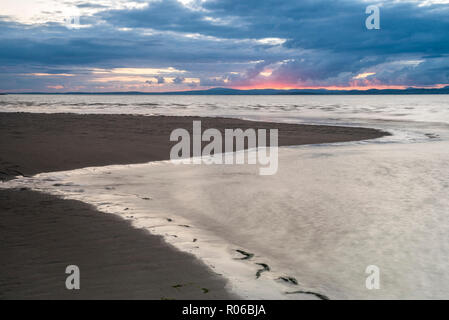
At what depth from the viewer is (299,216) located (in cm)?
780

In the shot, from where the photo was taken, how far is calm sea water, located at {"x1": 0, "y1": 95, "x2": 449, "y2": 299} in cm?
511

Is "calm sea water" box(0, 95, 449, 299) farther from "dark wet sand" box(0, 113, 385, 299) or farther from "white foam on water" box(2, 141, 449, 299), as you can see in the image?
"dark wet sand" box(0, 113, 385, 299)

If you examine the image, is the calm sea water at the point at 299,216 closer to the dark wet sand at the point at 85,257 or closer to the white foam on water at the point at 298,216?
the white foam on water at the point at 298,216

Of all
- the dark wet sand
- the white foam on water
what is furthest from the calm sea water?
the dark wet sand

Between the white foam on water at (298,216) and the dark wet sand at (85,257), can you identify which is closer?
the dark wet sand at (85,257)

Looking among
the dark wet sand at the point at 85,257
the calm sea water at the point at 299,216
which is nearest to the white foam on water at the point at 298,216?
the calm sea water at the point at 299,216

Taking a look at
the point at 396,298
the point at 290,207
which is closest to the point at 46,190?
the point at 290,207

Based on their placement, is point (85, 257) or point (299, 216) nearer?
point (85, 257)

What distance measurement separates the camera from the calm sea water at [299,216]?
511 cm

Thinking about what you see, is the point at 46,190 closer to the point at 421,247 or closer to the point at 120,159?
the point at 120,159

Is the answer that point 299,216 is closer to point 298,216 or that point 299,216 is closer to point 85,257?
point 298,216

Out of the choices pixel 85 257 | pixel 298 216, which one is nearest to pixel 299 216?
pixel 298 216

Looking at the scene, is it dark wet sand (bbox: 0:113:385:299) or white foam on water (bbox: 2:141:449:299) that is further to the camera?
white foam on water (bbox: 2:141:449:299)

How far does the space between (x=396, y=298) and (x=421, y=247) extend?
193 centimetres
